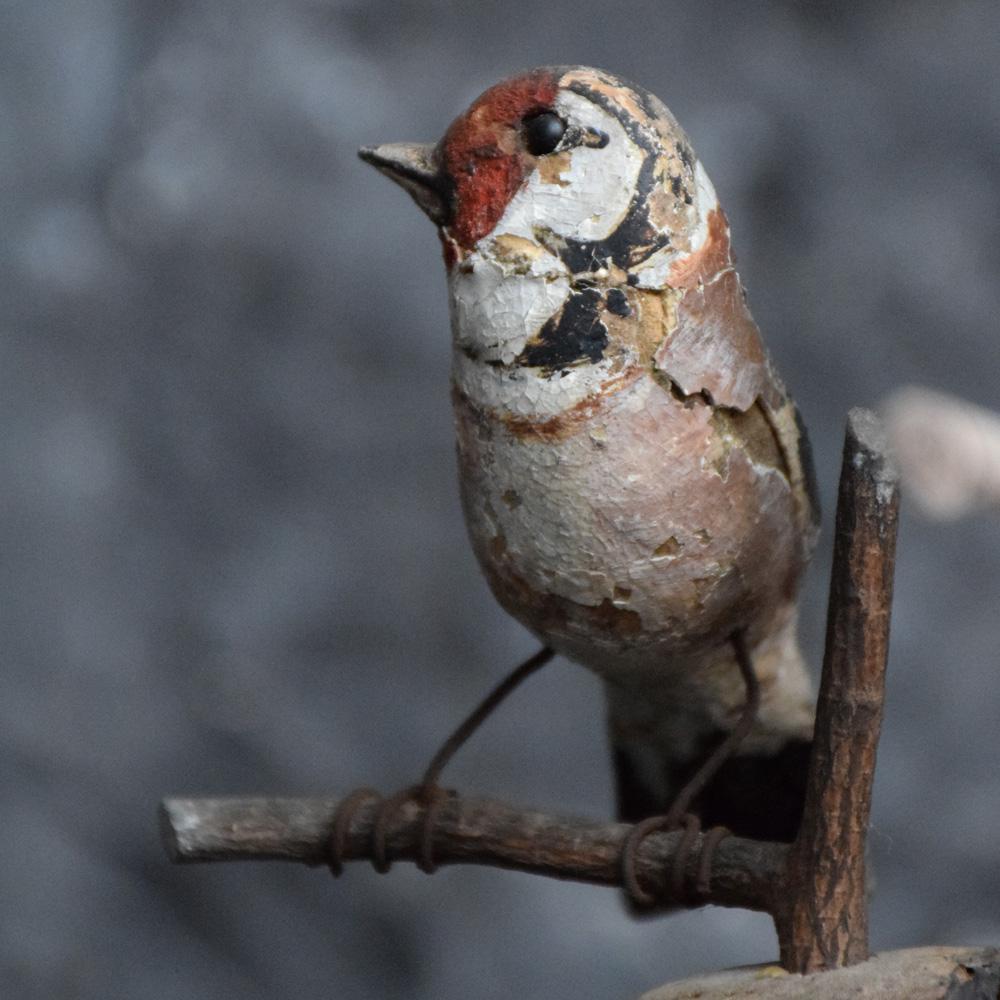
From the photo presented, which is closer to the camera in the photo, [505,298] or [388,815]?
[505,298]

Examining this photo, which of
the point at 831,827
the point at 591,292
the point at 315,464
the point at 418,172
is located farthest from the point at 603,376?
the point at 315,464

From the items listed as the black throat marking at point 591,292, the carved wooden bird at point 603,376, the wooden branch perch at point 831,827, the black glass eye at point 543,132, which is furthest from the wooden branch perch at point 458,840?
the black glass eye at point 543,132

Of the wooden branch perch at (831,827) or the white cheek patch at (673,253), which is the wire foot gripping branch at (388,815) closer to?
the wooden branch perch at (831,827)

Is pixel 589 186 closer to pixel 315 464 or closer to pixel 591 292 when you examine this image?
pixel 591 292

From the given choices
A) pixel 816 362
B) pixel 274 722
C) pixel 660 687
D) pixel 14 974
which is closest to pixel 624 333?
pixel 660 687

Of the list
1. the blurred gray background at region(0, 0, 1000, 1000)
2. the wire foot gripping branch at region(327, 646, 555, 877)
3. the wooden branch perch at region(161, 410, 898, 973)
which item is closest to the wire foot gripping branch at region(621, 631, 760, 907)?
the wooden branch perch at region(161, 410, 898, 973)
